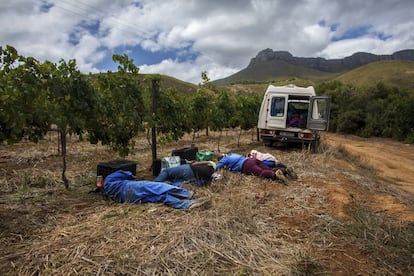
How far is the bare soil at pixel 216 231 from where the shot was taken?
2.73m

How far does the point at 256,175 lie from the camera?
6465mm

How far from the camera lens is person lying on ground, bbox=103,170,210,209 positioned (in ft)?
14.1

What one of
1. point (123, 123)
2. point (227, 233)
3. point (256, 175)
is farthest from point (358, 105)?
point (227, 233)

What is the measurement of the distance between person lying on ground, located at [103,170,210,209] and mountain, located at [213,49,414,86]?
106m

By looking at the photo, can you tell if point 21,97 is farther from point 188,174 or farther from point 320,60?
point 320,60

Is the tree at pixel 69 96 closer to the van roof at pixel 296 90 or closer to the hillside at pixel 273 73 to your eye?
the van roof at pixel 296 90

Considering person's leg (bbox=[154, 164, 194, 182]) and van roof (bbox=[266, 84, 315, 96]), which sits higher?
van roof (bbox=[266, 84, 315, 96])

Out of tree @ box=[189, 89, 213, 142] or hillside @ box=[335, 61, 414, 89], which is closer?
tree @ box=[189, 89, 213, 142]

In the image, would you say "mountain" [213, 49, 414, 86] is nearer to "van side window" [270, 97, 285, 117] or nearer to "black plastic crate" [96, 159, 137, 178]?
"van side window" [270, 97, 285, 117]

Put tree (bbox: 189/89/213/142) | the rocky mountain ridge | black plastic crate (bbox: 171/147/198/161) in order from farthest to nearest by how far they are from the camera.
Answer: the rocky mountain ridge, tree (bbox: 189/89/213/142), black plastic crate (bbox: 171/147/198/161)

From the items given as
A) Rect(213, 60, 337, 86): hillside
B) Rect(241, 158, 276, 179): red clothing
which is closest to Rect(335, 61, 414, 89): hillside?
Rect(241, 158, 276, 179): red clothing

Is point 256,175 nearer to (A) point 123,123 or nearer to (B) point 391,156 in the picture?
(A) point 123,123

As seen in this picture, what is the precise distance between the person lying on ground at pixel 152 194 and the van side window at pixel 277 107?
281 inches

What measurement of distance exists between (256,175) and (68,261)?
4.48 m
